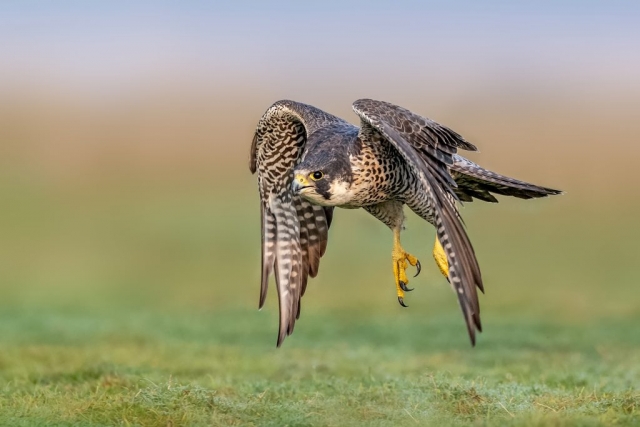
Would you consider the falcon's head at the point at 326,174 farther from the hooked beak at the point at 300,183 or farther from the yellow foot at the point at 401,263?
the yellow foot at the point at 401,263

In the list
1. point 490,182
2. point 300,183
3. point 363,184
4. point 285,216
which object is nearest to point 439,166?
point 363,184

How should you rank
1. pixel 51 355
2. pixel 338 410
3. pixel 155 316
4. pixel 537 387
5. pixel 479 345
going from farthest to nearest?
pixel 155 316 < pixel 479 345 < pixel 51 355 < pixel 537 387 < pixel 338 410

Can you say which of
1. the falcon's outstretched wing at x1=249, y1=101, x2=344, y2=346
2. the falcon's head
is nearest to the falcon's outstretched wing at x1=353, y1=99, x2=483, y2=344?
the falcon's head

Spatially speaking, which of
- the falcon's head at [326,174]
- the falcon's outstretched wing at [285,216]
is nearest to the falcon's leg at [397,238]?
the falcon's outstretched wing at [285,216]

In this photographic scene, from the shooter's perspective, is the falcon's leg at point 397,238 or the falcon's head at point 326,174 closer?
the falcon's head at point 326,174

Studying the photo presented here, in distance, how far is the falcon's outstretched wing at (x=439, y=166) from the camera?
271 inches

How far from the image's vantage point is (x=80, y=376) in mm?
9438

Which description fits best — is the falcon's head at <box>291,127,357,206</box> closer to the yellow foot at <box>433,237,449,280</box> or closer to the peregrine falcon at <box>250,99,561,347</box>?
the peregrine falcon at <box>250,99,561,347</box>

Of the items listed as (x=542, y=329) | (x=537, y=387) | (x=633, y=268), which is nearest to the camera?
(x=537, y=387)

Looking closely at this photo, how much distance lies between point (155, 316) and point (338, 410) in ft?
30.7

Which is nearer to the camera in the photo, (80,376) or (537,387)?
(537,387)

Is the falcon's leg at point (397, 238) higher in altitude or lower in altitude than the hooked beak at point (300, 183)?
lower

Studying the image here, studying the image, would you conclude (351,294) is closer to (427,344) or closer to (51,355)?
(427,344)

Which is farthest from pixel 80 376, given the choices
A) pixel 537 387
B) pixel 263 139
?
pixel 537 387
